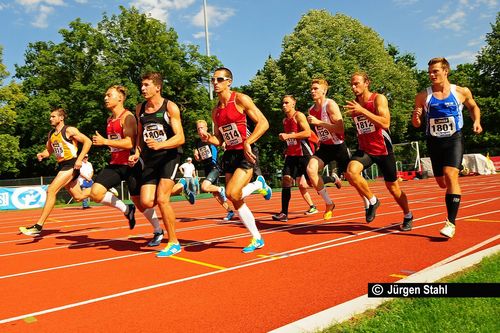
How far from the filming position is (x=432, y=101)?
5.94 m

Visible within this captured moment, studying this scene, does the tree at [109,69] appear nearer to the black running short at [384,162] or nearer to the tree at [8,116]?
the tree at [8,116]

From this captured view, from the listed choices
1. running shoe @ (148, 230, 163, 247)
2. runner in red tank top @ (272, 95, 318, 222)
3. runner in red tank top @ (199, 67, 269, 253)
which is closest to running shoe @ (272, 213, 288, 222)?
runner in red tank top @ (272, 95, 318, 222)

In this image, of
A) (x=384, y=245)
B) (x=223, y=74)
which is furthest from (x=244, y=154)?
(x=384, y=245)

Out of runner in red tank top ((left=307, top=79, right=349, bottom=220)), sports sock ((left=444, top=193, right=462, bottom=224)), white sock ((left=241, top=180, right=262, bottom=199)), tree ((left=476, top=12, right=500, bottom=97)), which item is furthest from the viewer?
tree ((left=476, top=12, right=500, bottom=97))

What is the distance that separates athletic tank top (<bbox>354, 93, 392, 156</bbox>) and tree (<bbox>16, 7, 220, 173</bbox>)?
28.6 metres

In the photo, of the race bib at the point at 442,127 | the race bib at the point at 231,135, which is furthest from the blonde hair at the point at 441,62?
the race bib at the point at 231,135

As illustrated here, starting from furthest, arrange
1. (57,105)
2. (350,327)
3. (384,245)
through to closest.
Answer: (57,105) → (384,245) → (350,327)

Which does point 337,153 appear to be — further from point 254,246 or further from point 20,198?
point 20,198

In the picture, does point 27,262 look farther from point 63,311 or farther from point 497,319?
point 497,319

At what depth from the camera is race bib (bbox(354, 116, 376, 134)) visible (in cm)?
668

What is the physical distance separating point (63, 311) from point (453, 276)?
3299 millimetres

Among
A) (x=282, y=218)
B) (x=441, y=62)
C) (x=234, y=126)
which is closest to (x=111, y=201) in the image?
(x=234, y=126)

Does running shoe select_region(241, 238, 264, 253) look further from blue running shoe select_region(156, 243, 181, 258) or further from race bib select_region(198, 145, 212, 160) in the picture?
race bib select_region(198, 145, 212, 160)

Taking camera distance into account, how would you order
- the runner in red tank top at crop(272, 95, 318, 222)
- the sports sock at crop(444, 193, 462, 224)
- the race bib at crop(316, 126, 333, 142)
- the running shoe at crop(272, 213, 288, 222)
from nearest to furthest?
1. the sports sock at crop(444, 193, 462, 224)
2. the race bib at crop(316, 126, 333, 142)
3. the runner in red tank top at crop(272, 95, 318, 222)
4. the running shoe at crop(272, 213, 288, 222)
